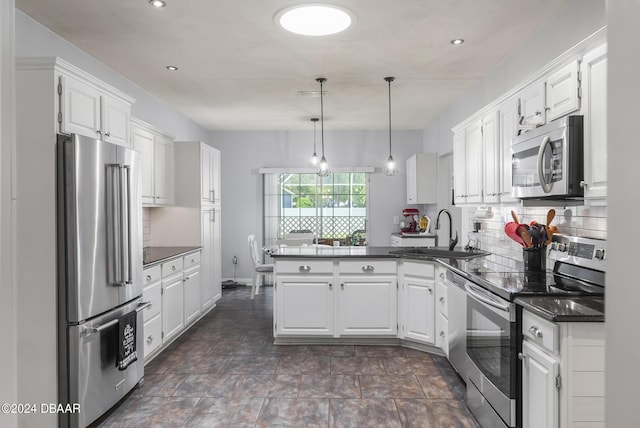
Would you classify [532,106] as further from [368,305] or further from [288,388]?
[288,388]

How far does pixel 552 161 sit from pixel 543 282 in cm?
68

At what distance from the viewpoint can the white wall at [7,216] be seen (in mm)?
814

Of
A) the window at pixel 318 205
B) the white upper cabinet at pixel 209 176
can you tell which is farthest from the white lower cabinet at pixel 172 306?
the window at pixel 318 205

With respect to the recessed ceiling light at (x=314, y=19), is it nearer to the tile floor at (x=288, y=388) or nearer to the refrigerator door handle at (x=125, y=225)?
the refrigerator door handle at (x=125, y=225)

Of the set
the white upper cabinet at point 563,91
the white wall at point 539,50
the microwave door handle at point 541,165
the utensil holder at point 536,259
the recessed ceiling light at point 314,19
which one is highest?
the recessed ceiling light at point 314,19

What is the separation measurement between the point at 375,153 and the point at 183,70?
4.02 metres

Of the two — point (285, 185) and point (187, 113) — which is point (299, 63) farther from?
point (285, 185)

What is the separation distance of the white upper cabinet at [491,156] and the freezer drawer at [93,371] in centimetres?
282

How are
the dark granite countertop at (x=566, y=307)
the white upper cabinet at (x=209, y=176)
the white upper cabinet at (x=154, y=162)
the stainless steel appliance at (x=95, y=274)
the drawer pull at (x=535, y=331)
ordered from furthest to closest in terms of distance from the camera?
the white upper cabinet at (x=209, y=176), the white upper cabinet at (x=154, y=162), the stainless steel appliance at (x=95, y=274), the drawer pull at (x=535, y=331), the dark granite countertop at (x=566, y=307)

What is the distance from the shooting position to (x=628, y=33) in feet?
2.17

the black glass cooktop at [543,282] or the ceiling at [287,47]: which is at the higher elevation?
the ceiling at [287,47]

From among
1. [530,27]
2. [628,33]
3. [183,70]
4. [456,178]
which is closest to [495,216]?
[456,178]

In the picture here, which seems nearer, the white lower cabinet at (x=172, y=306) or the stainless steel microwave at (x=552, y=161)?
the stainless steel microwave at (x=552, y=161)

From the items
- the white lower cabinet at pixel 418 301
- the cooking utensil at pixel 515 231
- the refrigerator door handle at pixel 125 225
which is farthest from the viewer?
the white lower cabinet at pixel 418 301
